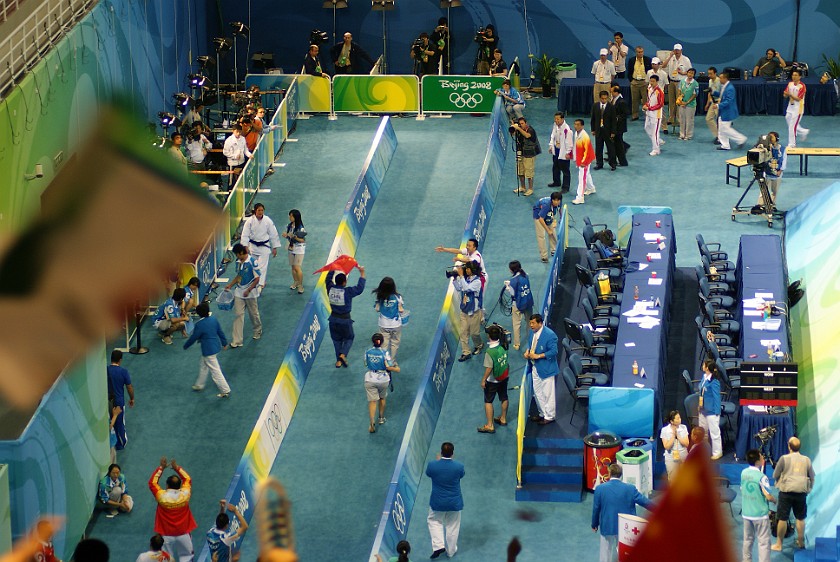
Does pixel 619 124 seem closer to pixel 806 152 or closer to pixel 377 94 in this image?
pixel 806 152

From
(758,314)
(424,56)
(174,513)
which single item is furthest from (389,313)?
(424,56)

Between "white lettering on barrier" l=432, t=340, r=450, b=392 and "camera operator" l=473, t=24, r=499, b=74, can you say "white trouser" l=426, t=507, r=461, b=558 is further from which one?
"camera operator" l=473, t=24, r=499, b=74

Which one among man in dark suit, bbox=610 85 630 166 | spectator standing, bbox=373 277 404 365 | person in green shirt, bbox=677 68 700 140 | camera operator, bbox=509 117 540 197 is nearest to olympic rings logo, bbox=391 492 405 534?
spectator standing, bbox=373 277 404 365

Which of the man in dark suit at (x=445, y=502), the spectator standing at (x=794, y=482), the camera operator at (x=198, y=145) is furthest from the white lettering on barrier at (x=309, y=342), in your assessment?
the spectator standing at (x=794, y=482)

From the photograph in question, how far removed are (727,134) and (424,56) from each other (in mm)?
7019

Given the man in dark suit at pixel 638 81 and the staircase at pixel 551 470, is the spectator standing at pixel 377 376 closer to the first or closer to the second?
the staircase at pixel 551 470

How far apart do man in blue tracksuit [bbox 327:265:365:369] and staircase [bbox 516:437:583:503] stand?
326 centimetres

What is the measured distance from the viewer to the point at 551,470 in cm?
1661

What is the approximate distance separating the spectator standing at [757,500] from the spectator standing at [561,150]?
422 inches

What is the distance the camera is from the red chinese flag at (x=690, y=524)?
124 cm

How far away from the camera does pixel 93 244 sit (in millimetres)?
1375

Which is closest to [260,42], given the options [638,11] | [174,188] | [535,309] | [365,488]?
[638,11]

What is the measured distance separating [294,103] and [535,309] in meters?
9.75

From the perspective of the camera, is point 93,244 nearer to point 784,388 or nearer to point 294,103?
point 784,388
